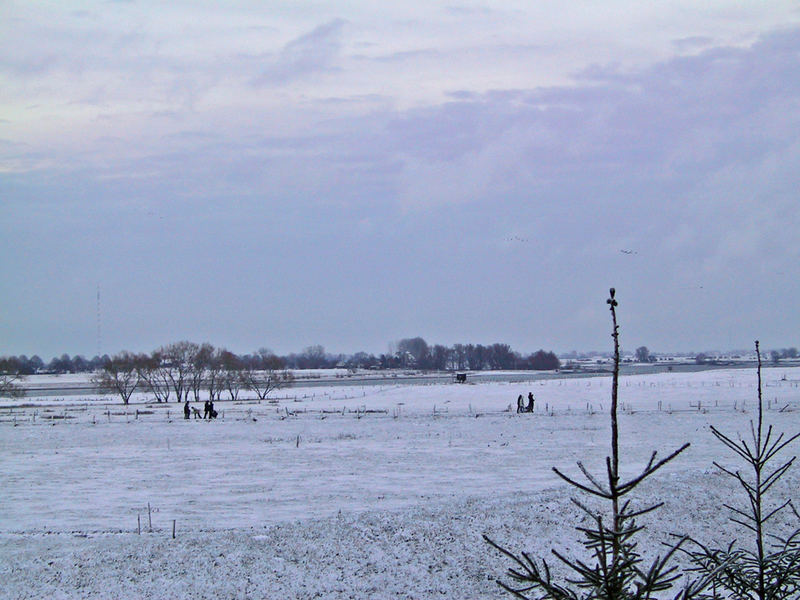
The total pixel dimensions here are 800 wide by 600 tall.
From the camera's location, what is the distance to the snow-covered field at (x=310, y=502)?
66.9 ft

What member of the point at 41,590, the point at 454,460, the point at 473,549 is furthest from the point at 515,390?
the point at 41,590

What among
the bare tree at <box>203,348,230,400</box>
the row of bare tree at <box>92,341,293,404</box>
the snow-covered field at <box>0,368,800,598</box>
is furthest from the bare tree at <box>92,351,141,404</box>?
the snow-covered field at <box>0,368,800,598</box>

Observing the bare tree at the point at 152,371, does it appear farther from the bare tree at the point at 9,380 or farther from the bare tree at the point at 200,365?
the bare tree at the point at 9,380

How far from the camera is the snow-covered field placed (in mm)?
20406

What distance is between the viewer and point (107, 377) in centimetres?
10812

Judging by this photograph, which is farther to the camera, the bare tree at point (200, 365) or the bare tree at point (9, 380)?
the bare tree at point (200, 365)

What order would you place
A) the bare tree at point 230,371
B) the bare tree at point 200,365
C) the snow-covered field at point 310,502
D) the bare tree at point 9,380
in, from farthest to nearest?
the bare tree at point 230,371 < the bare tree at point 200,365 < the bare tree at point 9,380 < the snow-covered field at point 310,502

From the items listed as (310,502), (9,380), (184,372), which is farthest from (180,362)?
(310,502)

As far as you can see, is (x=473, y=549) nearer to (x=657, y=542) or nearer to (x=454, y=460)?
(x=657, y=542)

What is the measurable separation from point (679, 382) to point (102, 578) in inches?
3631

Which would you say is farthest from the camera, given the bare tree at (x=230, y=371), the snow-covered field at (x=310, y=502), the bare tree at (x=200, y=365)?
the bare tree at (x=230, y=371)

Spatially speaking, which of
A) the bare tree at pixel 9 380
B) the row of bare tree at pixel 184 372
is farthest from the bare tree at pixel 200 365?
the bare tree at pixel 9 380

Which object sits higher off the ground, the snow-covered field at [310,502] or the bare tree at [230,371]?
the bare tree at [230,371]

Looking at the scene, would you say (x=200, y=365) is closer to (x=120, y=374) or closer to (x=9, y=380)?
(x=120, y=374)
